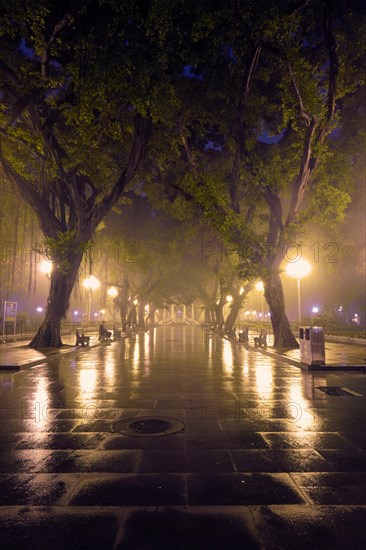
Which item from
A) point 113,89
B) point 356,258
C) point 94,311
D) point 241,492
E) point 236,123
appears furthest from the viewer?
point 94,311

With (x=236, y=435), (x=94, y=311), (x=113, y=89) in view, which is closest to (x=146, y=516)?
(x=236, y=435)

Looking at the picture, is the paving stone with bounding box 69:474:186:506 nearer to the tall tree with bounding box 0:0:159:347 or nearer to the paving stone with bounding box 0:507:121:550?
the paving stone with bounding box 0:507:121:550

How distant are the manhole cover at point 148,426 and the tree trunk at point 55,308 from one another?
14.6 metres

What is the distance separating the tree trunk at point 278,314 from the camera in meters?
20.9

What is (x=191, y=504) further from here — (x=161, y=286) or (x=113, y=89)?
(x=161, y=286)

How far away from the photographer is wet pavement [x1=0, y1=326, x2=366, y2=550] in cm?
314

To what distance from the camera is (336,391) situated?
30.7 ft

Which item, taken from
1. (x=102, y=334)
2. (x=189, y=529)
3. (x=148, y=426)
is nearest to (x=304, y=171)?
(x=148, y=426)

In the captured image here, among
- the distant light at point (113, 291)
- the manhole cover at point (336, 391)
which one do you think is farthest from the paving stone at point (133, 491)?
the distant light at point (113, 291)

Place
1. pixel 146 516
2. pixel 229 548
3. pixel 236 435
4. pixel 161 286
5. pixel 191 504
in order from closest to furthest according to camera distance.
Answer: pixel 229 548, pixel 146 516, pixel 191 504, pixel 236 435, pixel 161 286

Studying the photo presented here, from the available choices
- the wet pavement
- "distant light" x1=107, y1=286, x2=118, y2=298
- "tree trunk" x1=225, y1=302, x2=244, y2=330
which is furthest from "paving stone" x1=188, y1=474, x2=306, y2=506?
"distant light" x1=107, y1=286, x2=118, y2=298

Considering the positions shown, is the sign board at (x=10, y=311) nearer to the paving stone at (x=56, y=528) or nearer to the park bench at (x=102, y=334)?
the park bench at (x=102, y=334)

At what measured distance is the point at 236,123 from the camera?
786 inches

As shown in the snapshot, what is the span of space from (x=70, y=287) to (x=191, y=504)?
727 inches
